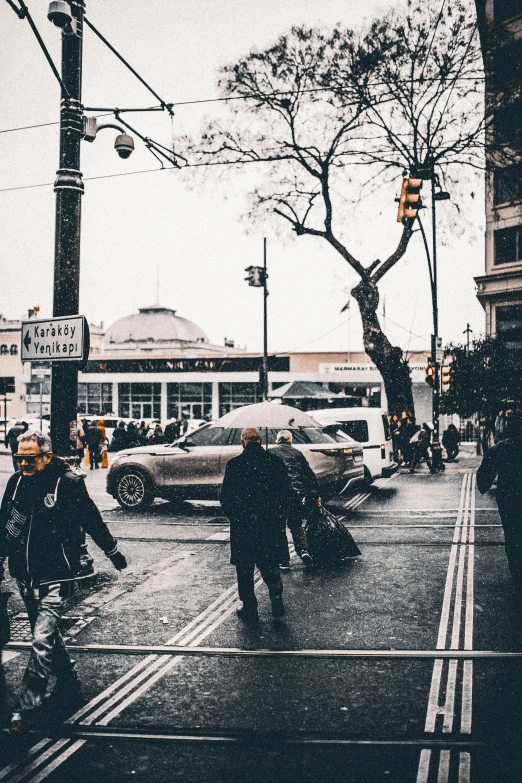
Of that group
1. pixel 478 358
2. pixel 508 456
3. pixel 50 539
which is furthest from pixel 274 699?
pixel 478 358

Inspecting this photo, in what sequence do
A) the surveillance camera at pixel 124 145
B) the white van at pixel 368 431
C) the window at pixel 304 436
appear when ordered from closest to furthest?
the surveillance camera at pixel 124 145 → the window at pixel 304 436 → the white van at pixel 368 431

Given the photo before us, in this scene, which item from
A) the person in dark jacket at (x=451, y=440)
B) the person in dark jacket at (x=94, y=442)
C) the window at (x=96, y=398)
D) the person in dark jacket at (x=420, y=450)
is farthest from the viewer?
the window at (x=96, y=398)

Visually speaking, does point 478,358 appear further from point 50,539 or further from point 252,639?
point 50,539

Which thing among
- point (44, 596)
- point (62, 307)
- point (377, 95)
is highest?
point (377, 95)

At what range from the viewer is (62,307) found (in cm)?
813

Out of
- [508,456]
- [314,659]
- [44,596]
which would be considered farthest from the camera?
[508,456]

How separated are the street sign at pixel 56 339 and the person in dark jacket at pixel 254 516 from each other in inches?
79.1

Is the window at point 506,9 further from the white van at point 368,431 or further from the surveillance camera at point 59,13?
the surveillance camera at point 59,13

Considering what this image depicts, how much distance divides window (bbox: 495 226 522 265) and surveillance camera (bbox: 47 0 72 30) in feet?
115

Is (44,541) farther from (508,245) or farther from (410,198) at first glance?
(508,245)

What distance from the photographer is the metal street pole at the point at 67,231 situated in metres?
8.14

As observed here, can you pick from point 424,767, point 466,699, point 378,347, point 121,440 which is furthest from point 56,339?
point 378,347

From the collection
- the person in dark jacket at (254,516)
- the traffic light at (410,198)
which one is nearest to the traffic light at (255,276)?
the traffic light at (410,198)

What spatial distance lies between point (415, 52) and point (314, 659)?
2120 centimetres
